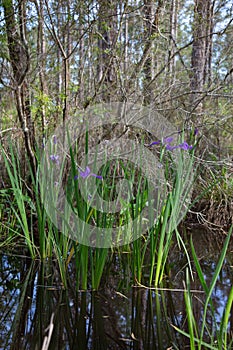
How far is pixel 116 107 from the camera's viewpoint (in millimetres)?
3039

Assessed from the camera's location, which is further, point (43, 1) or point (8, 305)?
point (43, 1)

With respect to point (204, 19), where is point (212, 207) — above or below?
below

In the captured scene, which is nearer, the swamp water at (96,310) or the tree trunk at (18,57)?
the swamp water at (96,310)

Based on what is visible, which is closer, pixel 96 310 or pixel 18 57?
pixel 96 310

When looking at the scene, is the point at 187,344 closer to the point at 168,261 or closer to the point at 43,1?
the point at 168,261

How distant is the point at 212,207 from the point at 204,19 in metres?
1.66

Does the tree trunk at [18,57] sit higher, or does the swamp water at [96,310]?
the tree trunk at [18,57]

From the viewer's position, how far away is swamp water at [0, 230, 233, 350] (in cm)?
141

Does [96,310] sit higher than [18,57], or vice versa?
[18,57]

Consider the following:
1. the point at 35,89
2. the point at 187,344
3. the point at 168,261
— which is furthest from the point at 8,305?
the point at 35,89

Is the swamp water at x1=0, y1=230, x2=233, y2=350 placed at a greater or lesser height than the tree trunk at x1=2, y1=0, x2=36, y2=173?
lesser

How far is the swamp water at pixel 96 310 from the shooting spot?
1.41m

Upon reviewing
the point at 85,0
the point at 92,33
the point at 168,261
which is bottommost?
the point at 168,261

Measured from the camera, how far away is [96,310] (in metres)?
1.65
